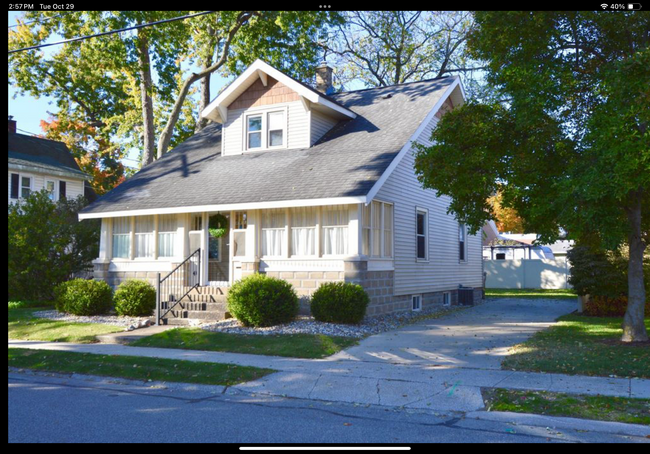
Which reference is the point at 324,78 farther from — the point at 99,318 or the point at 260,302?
the point at 99,318

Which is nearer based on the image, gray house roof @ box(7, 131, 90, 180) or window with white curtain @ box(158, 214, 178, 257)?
window with white curtain @ box(158, 214, 178, 257)

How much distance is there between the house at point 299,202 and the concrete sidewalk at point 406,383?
535 centimetres

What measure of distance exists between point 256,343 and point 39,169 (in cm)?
2355

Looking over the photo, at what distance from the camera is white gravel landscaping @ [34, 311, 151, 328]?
1617 centimetres

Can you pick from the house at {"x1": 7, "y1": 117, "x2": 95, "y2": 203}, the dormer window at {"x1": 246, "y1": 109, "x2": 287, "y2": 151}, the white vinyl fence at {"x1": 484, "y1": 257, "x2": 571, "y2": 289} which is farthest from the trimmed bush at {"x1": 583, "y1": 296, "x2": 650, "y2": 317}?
the house at {"x1": 7, "y1": 117, "x2": 95, "y2": 203}

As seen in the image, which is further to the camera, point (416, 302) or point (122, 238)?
point (122, 238)

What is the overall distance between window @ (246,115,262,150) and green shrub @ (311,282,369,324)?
7.29 metres

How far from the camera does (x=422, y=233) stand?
20.2 metres

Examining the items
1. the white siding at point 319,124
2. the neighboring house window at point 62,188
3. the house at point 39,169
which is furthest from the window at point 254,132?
the neighboring house window at point 62,188

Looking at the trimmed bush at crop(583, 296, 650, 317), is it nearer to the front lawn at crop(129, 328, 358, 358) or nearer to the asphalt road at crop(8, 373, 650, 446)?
the front lawn at crop(129, 328, 358, 358)

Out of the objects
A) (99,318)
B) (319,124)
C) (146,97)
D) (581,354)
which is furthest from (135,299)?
(146,97)

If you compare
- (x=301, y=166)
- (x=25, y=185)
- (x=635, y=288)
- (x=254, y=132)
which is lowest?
(x=635, y=288)

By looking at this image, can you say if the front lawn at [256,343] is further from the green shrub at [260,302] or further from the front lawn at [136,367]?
the front lawn at [136,367]

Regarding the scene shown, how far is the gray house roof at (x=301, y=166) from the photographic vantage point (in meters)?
16.2
